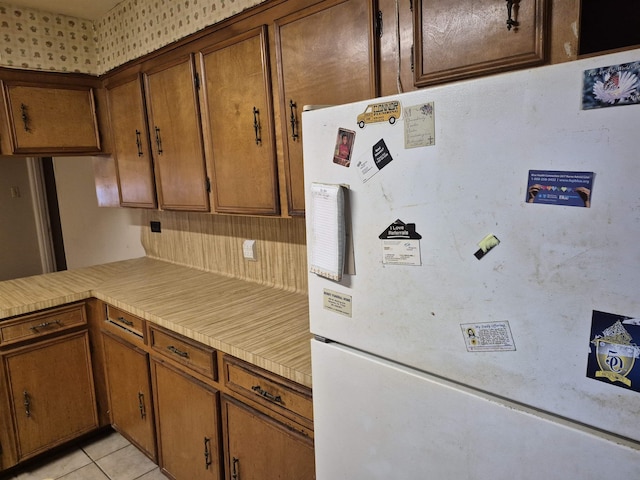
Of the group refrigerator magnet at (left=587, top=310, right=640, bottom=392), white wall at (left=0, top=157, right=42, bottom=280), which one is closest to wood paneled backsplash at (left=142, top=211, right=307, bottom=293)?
refrigerator magnet at (left=587, top=310, right=640, bottom=392)

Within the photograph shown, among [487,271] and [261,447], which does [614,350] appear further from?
[261,447]

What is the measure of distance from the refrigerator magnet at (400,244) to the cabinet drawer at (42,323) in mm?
2047

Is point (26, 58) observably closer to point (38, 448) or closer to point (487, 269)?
point (38, 448)

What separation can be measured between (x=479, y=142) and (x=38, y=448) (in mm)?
2653

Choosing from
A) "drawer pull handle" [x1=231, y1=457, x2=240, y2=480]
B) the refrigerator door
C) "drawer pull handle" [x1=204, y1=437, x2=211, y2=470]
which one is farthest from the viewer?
"drawer pull handle" [x1=204, y1=437, x2=211, y2=470]

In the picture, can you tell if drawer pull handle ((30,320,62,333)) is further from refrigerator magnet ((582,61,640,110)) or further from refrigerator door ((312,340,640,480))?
refrigerator magnet ((582,61,640,110))

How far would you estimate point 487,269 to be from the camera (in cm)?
69

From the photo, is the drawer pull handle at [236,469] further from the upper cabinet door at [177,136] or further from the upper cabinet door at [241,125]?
the upper cabinet door at [177,136]

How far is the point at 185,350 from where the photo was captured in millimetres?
1653

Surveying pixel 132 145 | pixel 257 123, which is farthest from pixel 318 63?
pixel 132 145

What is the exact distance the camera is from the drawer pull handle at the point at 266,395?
1296 millimetres

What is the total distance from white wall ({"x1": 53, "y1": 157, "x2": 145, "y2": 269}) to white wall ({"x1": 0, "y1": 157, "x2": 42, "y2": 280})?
3.00ft

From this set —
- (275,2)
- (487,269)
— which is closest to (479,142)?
(487,269)

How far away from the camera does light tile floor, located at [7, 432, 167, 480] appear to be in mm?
2109
